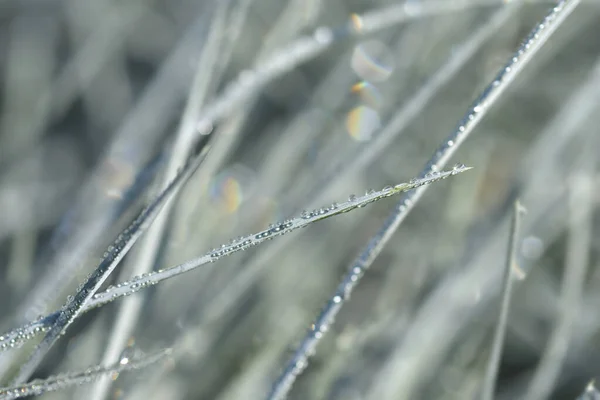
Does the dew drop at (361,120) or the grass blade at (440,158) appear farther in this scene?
the dew drop at (361,120)

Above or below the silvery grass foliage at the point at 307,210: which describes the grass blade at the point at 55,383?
below

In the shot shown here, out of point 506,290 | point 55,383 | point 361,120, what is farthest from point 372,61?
point 55,383

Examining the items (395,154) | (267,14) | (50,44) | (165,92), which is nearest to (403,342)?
(395,154)

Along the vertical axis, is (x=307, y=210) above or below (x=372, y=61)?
below

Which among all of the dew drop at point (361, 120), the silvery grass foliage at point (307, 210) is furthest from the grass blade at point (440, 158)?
the dew drop at point (361, 120)

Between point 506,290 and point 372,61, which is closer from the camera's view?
point 506,290

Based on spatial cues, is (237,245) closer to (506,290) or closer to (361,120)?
(506,290)

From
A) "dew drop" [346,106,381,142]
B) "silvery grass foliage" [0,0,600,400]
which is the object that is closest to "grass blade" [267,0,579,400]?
"silvery grass foliage" [0,0,600,400]

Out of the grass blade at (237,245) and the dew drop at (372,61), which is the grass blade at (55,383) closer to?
the grass blade at (237,245)

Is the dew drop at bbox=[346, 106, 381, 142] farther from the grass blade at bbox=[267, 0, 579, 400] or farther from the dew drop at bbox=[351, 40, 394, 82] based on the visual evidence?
the grass blade at bbox=[267, 0, 579, 400]

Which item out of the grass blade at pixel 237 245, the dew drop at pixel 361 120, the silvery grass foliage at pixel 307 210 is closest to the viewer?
the grass blade at pixel 237 245
